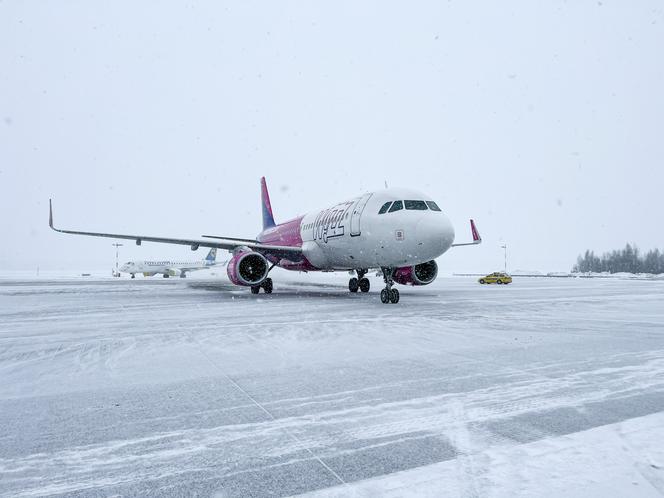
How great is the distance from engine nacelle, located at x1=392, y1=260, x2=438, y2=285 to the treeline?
11351 centimetres

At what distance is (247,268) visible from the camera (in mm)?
17750

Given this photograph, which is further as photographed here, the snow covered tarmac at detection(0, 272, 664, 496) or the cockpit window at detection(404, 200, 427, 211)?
the cockpit window at detection(404, 200, 427, 211)

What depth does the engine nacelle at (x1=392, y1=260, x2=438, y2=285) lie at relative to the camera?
60.1 feet

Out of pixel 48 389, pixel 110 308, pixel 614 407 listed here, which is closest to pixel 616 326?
pixel 614 407

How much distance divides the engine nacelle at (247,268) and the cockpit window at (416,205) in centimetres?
674

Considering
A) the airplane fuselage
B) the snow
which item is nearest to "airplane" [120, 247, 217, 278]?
the airplane fuselage

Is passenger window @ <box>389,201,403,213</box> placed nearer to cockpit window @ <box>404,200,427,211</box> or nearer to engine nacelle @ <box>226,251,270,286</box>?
cockpit window @ <box>404,200,427,211</box>

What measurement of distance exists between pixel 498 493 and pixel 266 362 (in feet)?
12.0

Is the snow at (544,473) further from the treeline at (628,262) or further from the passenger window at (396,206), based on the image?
the treeline at (628,262)

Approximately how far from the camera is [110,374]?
4.83 meters

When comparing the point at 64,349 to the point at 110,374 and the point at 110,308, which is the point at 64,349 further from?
the point at 110,308

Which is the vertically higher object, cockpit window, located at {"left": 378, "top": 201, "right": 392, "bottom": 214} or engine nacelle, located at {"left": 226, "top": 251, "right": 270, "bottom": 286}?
cockpit window, located at {"left": 378, "top": 201, "right": 392, "bottom": 214}

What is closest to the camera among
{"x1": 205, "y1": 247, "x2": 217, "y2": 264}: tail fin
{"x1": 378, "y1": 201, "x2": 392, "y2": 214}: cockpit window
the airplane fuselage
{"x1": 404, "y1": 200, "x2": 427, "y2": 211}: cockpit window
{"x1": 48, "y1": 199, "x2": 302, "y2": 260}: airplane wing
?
the airplane fuselage

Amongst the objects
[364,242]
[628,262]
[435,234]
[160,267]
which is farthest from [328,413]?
[628,262]
